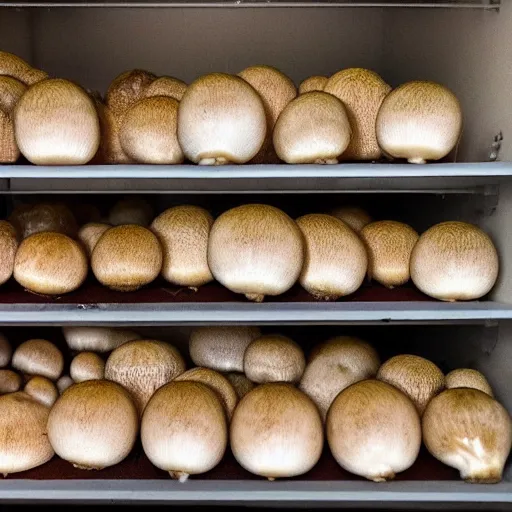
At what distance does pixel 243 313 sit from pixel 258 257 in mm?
121

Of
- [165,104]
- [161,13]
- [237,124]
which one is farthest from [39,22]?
[237,124]

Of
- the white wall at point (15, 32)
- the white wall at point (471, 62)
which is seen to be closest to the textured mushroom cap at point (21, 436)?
the white wall at point (471, 62)

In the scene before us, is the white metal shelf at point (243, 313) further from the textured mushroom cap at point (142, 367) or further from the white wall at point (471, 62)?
the white wall at point (471, 62)

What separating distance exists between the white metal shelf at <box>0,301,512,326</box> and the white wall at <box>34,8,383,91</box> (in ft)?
4.42

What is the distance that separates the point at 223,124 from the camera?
137cm

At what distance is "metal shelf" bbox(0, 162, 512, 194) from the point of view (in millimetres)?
1330

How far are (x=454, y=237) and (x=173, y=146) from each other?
0.65 m

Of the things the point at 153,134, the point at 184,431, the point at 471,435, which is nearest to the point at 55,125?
the point at 153,134

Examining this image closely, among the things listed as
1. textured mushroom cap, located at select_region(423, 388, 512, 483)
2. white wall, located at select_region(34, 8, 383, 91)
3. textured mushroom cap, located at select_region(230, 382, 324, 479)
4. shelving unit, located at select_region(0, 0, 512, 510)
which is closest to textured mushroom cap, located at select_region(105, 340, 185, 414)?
shelving unit, located at select_region(0, 0, 512, 510)

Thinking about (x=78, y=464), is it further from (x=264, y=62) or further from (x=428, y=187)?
(x=264, y=62)

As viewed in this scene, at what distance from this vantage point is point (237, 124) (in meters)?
1.37

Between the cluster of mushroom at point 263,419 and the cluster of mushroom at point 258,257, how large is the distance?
0.20 metres

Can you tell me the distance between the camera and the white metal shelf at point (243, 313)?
1.38 m

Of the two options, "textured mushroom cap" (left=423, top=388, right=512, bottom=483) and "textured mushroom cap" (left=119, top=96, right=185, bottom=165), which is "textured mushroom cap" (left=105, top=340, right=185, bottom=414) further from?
"textured mushroom cap" (left=423, top=388, right=512, bottom=483)
